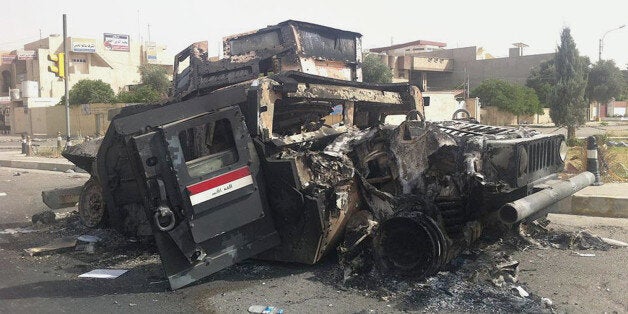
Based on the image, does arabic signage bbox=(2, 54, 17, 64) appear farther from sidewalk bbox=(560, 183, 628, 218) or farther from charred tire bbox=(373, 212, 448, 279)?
charred tire bbox=(373, 212, 448, 279)

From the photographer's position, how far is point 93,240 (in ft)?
19.8

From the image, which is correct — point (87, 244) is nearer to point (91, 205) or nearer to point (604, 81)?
point (91, 205)

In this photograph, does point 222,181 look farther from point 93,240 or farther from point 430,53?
point 430,53

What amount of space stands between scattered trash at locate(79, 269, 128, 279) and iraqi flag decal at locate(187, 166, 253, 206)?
142 centimetres

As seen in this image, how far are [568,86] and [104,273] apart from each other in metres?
24.7

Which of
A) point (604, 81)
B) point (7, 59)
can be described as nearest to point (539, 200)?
point (604, 81)

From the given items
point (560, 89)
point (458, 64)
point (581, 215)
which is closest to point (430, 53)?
point (458, 64)

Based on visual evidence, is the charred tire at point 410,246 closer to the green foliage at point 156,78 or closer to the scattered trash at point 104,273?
the scattered trash at point 104,273

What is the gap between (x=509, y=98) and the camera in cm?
4319

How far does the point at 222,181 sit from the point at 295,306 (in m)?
1.11

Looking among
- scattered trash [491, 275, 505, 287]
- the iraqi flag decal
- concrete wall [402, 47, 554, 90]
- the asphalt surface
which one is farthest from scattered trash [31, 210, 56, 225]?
concrete wall [402, 47, 554, 90]

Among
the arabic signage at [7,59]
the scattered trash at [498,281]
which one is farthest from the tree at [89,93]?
the scattered trash at [498,281]

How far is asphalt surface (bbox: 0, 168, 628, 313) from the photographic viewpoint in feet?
12.6

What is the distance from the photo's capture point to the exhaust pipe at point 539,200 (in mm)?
3658
